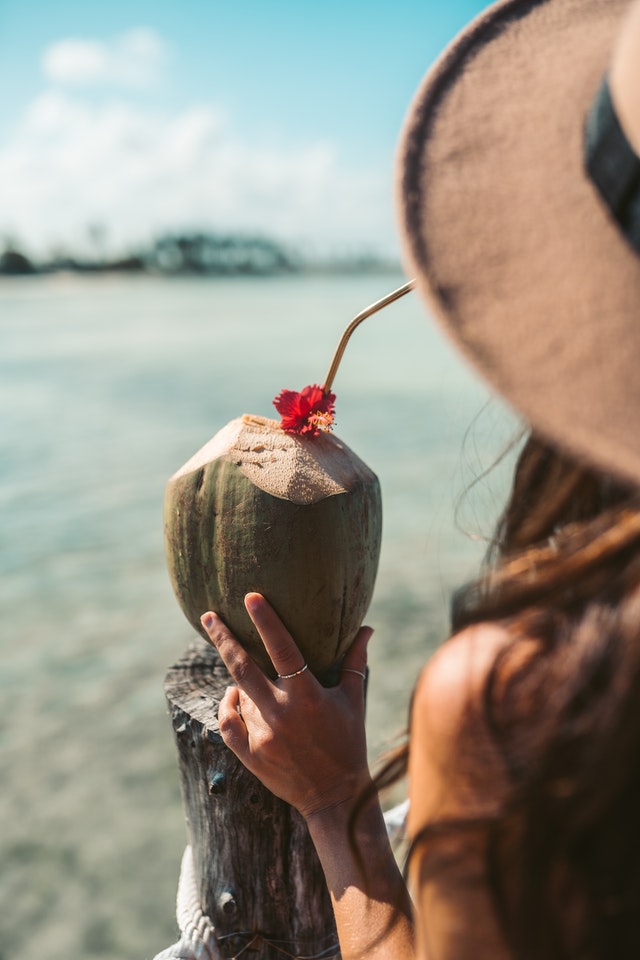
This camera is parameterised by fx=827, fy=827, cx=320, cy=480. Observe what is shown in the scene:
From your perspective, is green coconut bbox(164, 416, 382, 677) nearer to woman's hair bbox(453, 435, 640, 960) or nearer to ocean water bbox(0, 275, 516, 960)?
ocean water bbox(0, 275, 516, 960)

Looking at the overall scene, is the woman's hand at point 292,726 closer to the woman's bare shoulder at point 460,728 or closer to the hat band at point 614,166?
the woman's bare shoulder at point 460,728

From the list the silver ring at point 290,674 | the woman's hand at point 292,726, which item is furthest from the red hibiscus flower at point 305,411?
the silver ring at point 290,674

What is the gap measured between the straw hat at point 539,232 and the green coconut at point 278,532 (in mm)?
726

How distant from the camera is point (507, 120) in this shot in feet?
2.53

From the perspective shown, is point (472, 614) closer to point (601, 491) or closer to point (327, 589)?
point (601, 491)

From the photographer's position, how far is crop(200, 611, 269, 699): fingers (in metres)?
1.38

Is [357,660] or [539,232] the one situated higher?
[539,232]

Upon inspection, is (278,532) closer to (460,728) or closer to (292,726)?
(292,726)

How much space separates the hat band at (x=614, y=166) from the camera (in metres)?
0.64

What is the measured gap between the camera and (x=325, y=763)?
129cm

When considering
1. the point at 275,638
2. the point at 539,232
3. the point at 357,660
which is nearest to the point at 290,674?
the point at 275,638

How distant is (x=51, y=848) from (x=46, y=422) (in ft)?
25.1

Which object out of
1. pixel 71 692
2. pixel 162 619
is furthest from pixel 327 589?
pixel 162 619

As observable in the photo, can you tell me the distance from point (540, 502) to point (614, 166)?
13.0 inches
